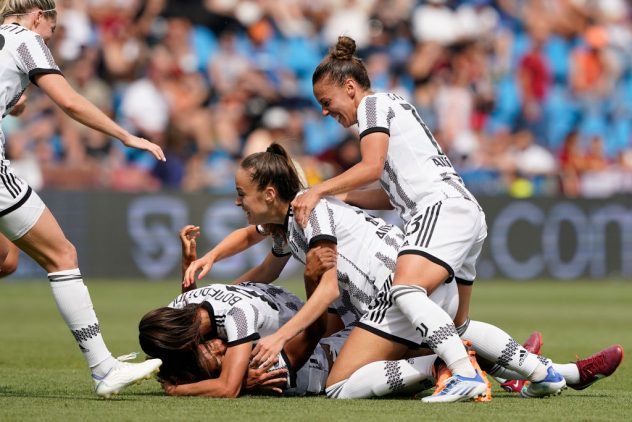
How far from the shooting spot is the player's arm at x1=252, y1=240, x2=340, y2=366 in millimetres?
5656

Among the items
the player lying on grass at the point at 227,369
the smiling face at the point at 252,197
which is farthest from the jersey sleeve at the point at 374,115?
the player lying on grass at the point at 227,369

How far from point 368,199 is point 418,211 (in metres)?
0.75

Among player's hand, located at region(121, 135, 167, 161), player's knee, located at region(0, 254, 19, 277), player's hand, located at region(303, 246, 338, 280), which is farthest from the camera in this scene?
player's knee, located at region(0, 254, 19, 277)

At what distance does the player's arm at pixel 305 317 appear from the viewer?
18.6ft

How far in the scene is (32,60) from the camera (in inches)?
227

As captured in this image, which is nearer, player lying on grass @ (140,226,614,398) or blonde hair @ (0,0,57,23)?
player lying on grass @ (140,226,614,398)

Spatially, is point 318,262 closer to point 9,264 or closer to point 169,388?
point 169,388

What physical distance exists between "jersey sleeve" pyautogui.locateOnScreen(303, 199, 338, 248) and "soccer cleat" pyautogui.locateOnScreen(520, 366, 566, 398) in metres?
1.37

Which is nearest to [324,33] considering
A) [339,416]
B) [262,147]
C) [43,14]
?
[262,147]

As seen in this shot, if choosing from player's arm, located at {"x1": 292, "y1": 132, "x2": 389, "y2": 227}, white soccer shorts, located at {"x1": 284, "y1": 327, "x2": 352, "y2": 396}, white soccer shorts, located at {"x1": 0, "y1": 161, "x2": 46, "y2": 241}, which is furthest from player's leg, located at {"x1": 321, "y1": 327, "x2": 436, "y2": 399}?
white soccer shorts, located at {"x1": 0, "y1": 161, "x2": 46, "y2": 241}

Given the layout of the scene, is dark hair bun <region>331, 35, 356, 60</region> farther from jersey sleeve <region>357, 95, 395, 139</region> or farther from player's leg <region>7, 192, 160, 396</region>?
player's leg <region>7, 192, 160, 396</region>

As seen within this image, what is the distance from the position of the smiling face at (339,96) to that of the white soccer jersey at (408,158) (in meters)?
0.14

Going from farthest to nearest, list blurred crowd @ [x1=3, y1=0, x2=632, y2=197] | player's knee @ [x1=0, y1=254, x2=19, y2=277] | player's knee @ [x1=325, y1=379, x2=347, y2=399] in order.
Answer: blurred crowd @ [x1=3, y1=0, x2=632, y2=197] → player's knee @ [x1=0, y1=254, x2=19, y2=277] → player's knee @ [x1=325, y1=379, x2=347, y2=399]

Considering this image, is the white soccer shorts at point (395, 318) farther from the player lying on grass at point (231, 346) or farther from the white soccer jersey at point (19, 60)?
the white soccer jersey at point (19, 60)
